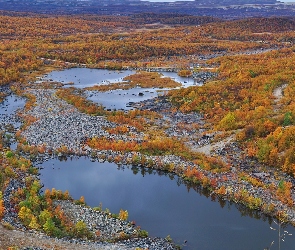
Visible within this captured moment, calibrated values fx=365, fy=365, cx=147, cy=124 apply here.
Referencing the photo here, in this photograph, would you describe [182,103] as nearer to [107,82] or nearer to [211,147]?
[211,147]

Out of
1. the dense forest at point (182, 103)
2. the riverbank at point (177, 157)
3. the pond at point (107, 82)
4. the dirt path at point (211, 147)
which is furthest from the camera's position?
the pond at point (107, 82)

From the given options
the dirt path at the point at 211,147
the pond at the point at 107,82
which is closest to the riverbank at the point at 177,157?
the dirt path at the point at 211,147

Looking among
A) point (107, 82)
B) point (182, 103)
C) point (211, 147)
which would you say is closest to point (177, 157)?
point (211, 147)

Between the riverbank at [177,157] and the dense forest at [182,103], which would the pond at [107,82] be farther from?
the riverbank at [177,157]

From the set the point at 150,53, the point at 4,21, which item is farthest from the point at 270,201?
the point at 4,21

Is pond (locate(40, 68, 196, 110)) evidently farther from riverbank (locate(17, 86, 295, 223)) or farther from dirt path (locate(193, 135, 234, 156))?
dirt path (locate(193, 135, 234, 156))

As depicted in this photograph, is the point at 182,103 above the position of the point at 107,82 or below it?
below

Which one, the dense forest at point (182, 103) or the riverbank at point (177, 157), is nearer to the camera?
the riverbank at point (177, 157)

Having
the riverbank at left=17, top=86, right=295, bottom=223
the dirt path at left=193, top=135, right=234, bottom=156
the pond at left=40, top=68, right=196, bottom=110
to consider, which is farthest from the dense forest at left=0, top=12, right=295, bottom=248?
the pond at left=40, top=68, right=196, bottom=110

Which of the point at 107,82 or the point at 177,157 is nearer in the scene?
the point at 177,157

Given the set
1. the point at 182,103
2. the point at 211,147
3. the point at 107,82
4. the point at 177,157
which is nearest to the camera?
the point at 177,157
